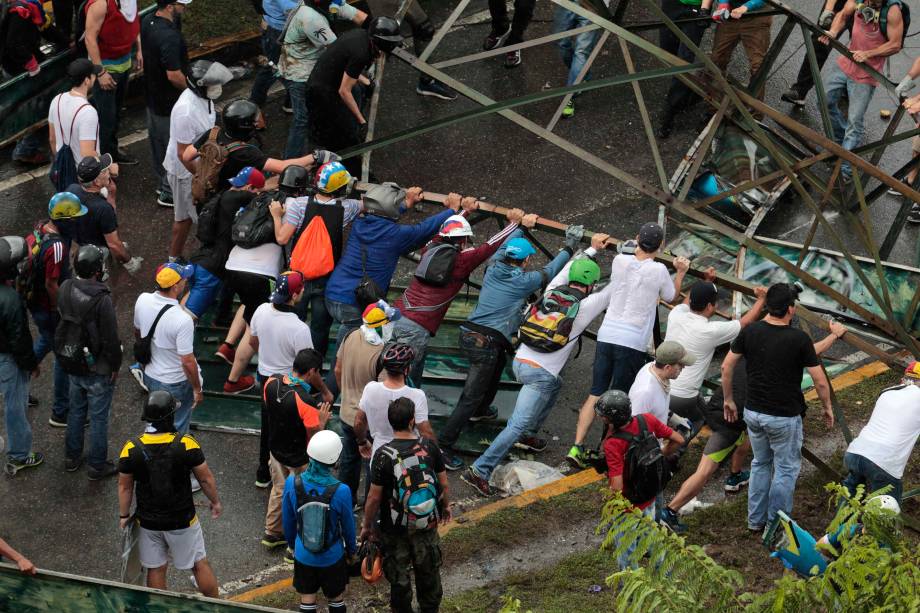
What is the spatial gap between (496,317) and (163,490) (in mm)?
2679

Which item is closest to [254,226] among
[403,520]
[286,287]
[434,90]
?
[286,287]

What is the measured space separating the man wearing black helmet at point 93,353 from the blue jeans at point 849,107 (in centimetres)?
651

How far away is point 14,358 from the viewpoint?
8500 millimetres

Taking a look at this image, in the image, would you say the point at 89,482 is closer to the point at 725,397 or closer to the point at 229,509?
the point at 229,509

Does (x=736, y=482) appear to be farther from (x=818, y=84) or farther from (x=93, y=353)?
(x=93, y=353)

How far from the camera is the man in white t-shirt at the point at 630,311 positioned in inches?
339

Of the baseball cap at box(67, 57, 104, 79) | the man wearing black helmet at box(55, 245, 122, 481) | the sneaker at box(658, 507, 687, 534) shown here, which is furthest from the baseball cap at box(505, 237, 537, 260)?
the baseball cap at box(67, 57, 104, 79)

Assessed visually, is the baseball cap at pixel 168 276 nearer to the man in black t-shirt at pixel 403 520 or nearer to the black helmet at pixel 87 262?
the black helmet at pixel 87 262

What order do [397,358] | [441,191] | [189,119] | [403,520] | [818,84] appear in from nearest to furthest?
[403,520]
[397,358]
[818,84]
[189,119]
[441,191]

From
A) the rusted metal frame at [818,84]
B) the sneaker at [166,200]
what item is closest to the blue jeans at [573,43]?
the rusted metal frame at [818,84]

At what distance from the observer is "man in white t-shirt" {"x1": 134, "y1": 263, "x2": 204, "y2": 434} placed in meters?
8.20

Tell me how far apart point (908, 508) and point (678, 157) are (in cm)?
445

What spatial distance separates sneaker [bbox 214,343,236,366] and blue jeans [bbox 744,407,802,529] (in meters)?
3.83

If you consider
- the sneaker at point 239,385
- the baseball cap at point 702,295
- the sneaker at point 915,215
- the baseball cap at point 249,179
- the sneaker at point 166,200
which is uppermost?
the baseball cap at point 702,295
